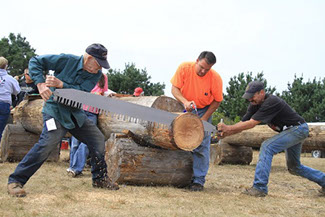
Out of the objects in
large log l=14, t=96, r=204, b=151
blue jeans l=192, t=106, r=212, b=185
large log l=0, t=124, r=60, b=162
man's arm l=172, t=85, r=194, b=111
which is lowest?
large log l=0, t=124, r=60, b=162

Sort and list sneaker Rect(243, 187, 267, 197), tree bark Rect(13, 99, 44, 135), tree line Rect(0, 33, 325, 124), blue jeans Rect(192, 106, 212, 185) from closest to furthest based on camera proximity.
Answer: sneaker Rect(243, 187, 267, 197)
blue jeans Rect(192, 106, 212, 185)
tree bark Rect(13, 99, 44, 135)
tree line Rect(0, 33, 325, 124)

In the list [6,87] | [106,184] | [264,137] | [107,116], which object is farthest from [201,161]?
[264,137]

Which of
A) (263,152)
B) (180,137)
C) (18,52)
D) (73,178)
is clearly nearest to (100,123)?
(73,178)

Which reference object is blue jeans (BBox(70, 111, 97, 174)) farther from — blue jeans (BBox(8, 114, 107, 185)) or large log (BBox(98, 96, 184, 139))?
blue jeans (BBox(8, 114, 107, 185))

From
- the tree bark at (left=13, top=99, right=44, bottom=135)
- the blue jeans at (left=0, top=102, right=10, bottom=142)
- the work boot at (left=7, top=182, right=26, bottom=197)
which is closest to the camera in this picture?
the work boot at (left=7, top=182, right=26, bottom=197)

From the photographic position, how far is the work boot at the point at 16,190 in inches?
175

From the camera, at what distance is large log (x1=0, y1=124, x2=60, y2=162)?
8609mm

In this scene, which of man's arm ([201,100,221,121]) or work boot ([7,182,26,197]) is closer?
work boot ([7,182,26,197])

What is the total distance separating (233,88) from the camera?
99.7 ft

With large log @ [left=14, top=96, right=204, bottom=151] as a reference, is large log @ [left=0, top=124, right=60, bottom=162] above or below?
below

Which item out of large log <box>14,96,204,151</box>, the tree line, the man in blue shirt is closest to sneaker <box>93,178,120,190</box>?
the man in blue shirt

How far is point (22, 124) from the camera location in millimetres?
8820

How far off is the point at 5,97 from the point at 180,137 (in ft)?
14.0

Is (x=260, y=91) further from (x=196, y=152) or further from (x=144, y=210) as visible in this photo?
(x=144, y=210)
